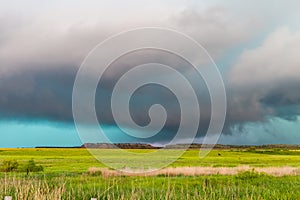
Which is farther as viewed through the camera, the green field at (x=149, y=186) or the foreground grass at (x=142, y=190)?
the green field at (x=149, y=186)

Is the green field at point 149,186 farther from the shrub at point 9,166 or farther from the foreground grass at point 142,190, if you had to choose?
the shrub at point 9,166

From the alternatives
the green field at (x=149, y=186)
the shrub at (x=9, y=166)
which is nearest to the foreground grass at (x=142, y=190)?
the green field at (x=149, y=186)

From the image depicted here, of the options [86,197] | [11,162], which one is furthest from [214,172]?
[86,197]

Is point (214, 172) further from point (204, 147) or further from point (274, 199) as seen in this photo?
point (204, 147)

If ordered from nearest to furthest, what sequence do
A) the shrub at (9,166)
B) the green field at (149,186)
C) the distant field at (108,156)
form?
1. the green field at (149,186)
2. the shrub at (9,166)
3. the distant field at (108,156)

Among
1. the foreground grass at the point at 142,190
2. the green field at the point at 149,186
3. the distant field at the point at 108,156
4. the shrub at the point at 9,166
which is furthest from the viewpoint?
the distant field at the point at 108,156

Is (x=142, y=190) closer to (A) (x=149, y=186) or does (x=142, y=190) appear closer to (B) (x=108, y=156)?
(A) (x=149, y=186)

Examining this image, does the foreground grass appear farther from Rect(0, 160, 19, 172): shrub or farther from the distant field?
Rect(0, 160, 19, 172): shrub

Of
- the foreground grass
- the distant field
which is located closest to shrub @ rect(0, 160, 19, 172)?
the distant field

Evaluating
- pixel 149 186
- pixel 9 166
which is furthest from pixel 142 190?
pixel 9 166

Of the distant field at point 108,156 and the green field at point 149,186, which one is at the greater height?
the distant field at point 108,156

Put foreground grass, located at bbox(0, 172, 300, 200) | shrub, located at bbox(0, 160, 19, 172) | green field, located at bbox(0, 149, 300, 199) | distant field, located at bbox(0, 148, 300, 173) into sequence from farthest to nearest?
distant field, located at bbox(0, 148, 300, 173) → shrub, located at bbox(0, 160, 19, 172) → green field, located at bbox(0, 149, 300, 199) → foreground grass, located at bbox(0, 172, 300, 200)

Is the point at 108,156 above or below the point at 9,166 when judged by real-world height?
above

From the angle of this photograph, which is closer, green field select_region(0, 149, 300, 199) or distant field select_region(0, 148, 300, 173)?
green field select_region(0, 149, 300, 199)
